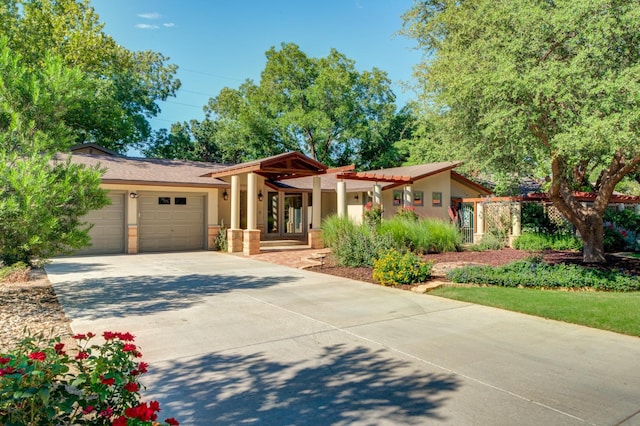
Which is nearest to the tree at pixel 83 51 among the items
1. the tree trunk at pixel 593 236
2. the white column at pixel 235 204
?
the white column at pixel 235 204

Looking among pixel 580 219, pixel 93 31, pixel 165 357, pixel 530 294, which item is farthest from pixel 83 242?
pixel 93 31

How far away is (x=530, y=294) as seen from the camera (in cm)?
820

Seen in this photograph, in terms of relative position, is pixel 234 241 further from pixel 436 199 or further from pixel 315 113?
pixel 315 113

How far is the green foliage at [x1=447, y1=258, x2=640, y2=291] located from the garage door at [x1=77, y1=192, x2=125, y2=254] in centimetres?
1257

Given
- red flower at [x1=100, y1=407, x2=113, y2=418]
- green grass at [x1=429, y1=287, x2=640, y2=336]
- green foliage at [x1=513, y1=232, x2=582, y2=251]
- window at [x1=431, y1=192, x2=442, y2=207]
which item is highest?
window at [x1=431, y1=192, x2=442, y2=207]

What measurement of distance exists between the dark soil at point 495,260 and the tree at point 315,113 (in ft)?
53.3

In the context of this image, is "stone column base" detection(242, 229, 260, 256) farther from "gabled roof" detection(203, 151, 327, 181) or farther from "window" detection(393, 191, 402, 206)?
"window" detection(393, 191, 402, 206)

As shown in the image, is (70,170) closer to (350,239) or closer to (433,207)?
(350,239)

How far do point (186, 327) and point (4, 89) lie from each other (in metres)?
4.78

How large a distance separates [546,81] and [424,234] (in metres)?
8.05

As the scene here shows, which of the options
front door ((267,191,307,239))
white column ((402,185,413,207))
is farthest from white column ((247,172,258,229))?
white column ((402,185,413,207))

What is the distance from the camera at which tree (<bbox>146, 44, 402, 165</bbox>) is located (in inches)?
1176

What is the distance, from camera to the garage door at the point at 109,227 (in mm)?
16094

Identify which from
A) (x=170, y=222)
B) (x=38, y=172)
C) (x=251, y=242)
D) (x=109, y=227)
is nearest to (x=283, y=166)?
(x=251, y=242)
